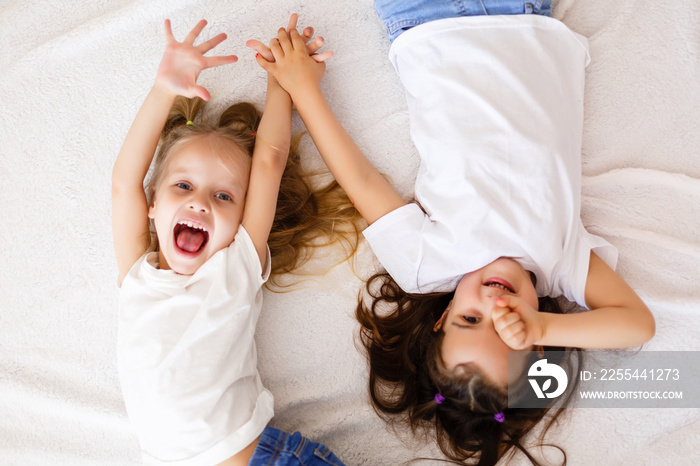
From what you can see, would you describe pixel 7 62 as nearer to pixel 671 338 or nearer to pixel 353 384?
pixel 353 384

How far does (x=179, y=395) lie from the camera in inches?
42.3

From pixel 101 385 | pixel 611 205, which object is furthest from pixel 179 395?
pixel 611 205

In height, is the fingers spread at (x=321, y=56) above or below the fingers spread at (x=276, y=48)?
below

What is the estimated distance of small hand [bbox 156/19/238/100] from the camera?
1.13 metres

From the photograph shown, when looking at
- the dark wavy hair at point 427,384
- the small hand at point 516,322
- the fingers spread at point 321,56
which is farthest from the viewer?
the fingers spread at point 321,56

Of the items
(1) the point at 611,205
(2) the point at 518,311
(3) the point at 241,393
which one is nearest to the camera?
(2) the point at 518,311

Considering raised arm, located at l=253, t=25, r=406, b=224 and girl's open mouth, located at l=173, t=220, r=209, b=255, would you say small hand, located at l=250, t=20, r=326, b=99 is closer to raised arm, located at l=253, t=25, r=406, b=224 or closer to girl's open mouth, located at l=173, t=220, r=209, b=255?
raised arm, located at l=253, t=25, r=406, b=224

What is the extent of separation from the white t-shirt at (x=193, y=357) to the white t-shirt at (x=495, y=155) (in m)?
0.33

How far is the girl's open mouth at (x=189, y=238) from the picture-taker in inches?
44.3

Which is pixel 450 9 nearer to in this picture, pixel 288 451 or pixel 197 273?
pixel 197 273

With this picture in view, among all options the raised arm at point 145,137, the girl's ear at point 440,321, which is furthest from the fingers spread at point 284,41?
the girl's ear at point 440,321

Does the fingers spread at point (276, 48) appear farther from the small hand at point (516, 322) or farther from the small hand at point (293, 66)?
the small hand at point (516, 322)

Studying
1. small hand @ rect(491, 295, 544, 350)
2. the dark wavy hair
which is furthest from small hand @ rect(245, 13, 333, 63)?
small hand @ rect(491, 295, 544, 350)

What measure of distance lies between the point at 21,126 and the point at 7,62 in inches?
6.4
